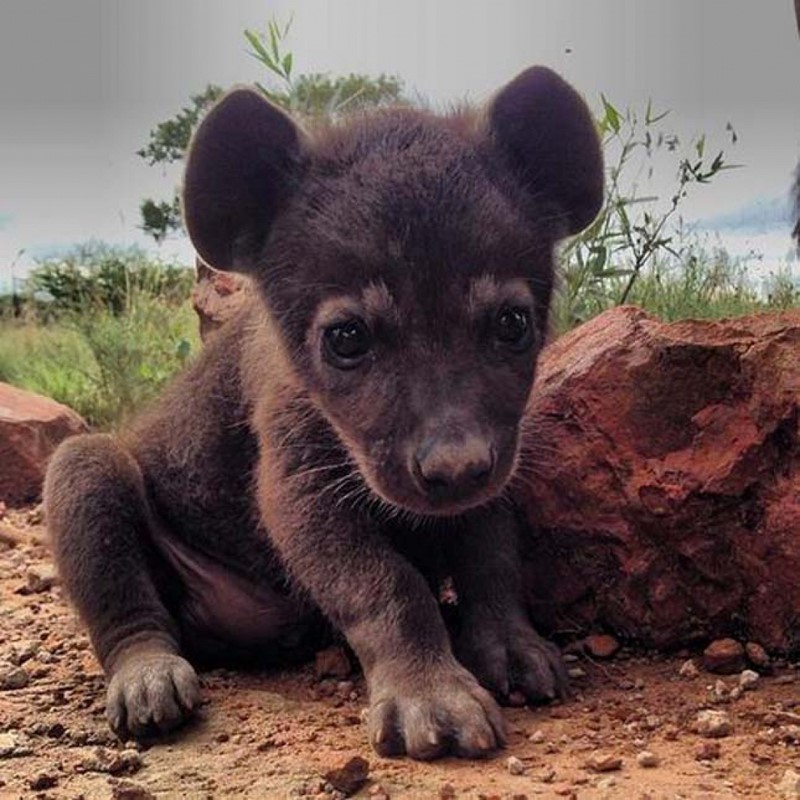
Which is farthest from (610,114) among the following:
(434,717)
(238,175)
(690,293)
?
(434,717)

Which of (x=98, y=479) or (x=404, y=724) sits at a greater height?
(x=98, y=479)

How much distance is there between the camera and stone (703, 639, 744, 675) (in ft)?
11.2

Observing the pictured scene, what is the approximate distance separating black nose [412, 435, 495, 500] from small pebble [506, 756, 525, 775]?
59cm

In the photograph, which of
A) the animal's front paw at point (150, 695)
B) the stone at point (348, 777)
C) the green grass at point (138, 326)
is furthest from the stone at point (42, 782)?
the green grass at point (138, 326)

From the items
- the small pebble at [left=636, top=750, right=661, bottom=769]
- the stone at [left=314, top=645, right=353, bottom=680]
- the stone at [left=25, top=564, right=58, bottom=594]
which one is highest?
the stone at [left=25, top=564, right=58, bottom=594]

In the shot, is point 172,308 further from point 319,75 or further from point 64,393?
point 319,75

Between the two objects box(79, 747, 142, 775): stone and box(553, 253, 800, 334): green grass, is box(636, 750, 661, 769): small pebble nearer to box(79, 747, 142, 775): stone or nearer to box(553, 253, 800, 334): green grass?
box(79, 747, 142, 775): stone

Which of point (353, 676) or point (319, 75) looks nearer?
point (353, 676)

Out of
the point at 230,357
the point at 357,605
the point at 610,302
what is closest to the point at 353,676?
the point at 357,605


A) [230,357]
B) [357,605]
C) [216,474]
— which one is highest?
[230,357]

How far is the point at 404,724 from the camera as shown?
2898 mm

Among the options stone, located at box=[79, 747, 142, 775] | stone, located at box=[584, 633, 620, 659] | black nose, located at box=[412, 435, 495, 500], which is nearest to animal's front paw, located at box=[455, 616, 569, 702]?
stone, located at box=[584, 633, 620, 659]

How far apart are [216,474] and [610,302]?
8.88 feet

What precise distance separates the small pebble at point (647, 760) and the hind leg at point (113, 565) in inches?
45.7
